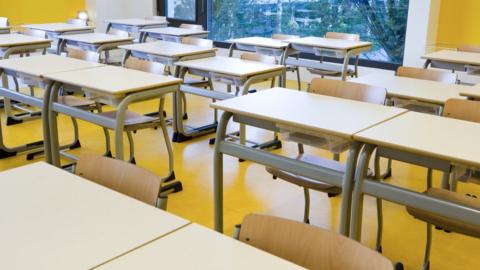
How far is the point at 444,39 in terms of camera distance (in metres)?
6.50

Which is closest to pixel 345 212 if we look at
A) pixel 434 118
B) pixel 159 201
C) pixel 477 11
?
pixel 434 118

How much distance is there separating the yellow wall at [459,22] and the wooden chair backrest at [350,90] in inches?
150

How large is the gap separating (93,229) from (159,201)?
0.29 m

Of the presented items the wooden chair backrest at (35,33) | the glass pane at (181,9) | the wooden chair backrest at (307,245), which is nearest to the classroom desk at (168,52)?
the wooden chair backrest at (35,33)

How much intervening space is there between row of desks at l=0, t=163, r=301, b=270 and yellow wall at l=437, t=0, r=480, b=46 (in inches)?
225

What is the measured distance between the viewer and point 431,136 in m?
2.28

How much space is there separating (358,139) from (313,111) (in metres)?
0.46

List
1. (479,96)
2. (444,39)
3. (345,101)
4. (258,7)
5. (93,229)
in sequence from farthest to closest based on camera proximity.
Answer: (258,7) → (444,39) → (479,96) → (345,101) → (93,229)

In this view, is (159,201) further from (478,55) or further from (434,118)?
(478,55)

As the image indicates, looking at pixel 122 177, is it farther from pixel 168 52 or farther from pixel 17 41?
pixel 17 41

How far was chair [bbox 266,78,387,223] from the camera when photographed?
2723 mm

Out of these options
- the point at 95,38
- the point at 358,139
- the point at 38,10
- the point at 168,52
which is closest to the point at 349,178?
the point at 358,139

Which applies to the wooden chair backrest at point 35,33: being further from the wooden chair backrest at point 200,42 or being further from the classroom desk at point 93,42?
the wooden chair backrest at point 200,42

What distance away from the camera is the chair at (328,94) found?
2.72 meters
